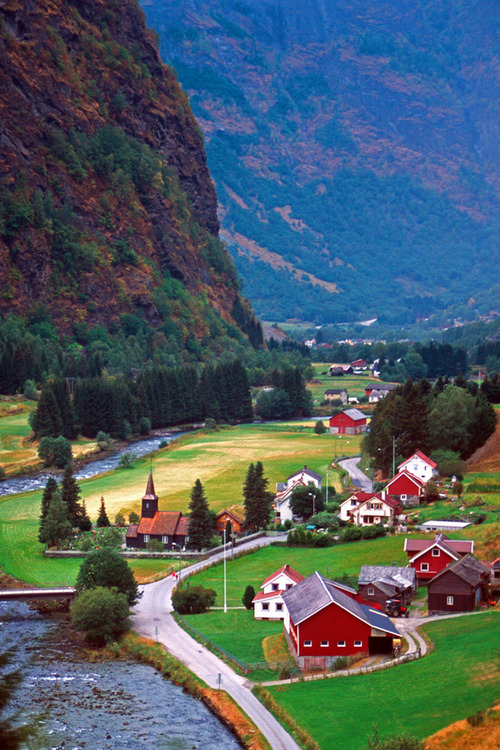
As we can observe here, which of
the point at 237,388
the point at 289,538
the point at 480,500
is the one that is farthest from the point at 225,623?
the point at 237,388

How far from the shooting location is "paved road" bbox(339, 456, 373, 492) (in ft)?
356

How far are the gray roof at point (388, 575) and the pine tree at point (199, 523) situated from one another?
21673mm

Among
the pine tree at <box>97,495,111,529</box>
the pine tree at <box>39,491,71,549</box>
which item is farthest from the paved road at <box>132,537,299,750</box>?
the pine tree at <box>97,495,111,529</box>

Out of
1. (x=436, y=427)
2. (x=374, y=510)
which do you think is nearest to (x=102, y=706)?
(x=374, y=510)

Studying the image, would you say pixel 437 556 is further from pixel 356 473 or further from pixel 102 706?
pixel 356 473

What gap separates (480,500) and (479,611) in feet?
81.2

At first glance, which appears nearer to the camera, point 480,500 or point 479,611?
point 479,611

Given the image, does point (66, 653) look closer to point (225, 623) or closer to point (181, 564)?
point (225, 623)

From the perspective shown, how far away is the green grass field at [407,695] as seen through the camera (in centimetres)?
4719

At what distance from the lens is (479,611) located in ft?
206

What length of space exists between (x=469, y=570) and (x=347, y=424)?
98.3 metres

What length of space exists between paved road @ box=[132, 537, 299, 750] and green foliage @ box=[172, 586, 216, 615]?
36.5 inches

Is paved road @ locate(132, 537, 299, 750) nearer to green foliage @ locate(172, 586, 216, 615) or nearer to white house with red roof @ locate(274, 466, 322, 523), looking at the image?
green foliage @ locate(172, 586, 216, 615)

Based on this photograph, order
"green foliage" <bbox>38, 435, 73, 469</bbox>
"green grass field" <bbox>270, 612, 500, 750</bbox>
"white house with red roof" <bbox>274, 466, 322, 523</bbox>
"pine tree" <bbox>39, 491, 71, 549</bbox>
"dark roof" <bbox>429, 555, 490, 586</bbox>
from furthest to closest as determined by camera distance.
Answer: "green foliage" <bbox>38, 435, 73, 469</bbox>
"white house with red roof" <bbox>274, 466, 322, 523</bbox>
"pine tree" <bbox>39, 491, 71, 549</bbox>
"dark roof" <bbox>429, 555, 490, 586</bbox>
"green grass field" <bbox>270, 612, 500, 750</bbox>
